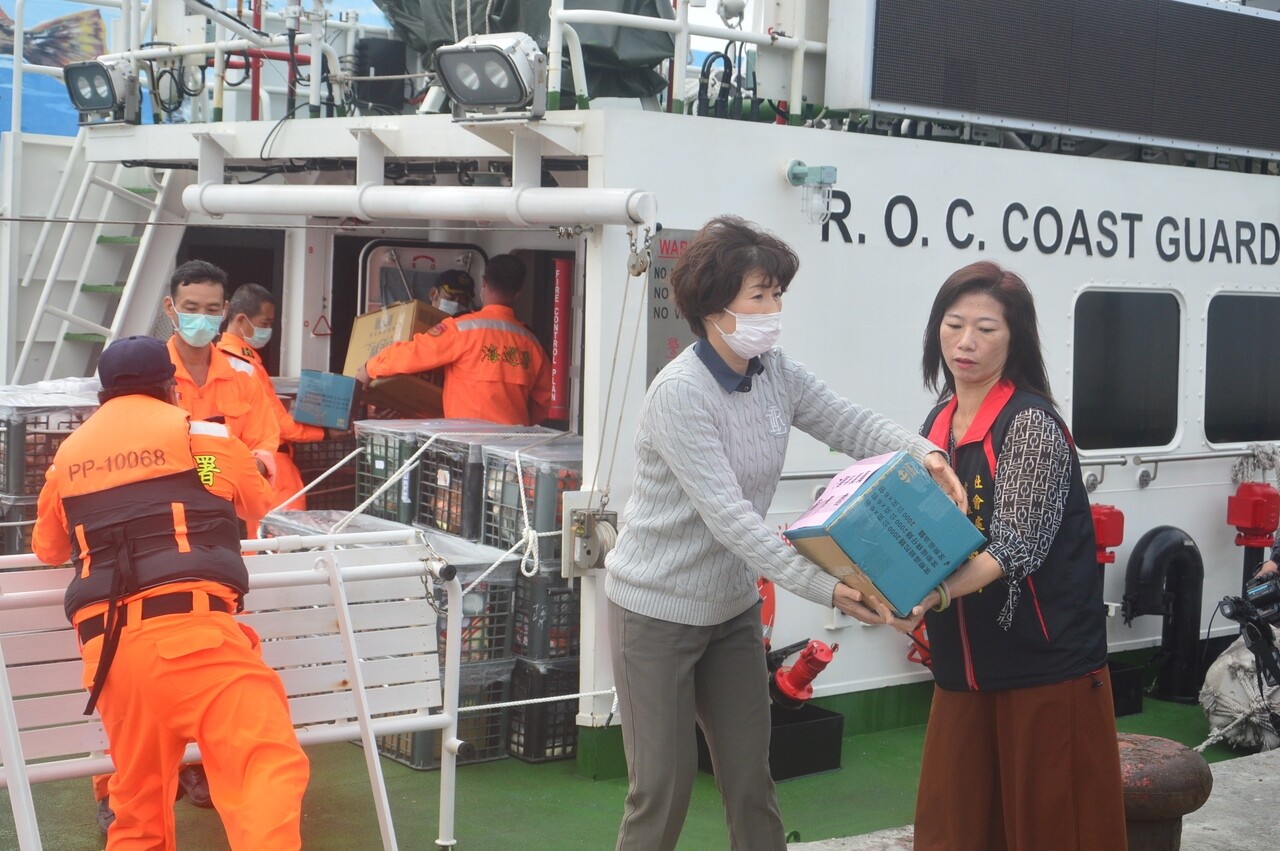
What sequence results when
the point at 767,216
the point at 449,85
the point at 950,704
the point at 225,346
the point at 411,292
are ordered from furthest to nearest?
1. the point at 411,292
2. the point at 225,346
3. the point at 767,216
4. the point at 449,85
5. the point at 950,704

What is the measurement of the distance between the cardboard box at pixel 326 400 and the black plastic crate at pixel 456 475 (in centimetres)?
105

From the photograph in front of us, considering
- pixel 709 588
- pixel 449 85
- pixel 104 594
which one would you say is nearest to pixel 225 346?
pixel 449 85

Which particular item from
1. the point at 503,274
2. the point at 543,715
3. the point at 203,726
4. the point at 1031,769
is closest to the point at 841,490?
the point at 1031,769

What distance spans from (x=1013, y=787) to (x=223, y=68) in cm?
577

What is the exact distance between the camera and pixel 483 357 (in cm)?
780

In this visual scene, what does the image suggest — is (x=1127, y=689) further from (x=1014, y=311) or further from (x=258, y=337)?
(x=258, y=337)

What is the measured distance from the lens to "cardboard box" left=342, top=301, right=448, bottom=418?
8.28 m

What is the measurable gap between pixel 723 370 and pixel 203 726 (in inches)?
64.1

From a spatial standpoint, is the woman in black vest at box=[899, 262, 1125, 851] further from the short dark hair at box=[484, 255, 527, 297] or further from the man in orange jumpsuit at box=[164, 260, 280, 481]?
the short dark hair at box=[484, 255, 527, 297]

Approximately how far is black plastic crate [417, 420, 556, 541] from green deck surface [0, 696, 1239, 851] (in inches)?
43.1

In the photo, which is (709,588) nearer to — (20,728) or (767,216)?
(20,728)

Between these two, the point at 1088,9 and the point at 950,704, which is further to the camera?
the point at 1088,9

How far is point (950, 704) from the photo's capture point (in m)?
3.91

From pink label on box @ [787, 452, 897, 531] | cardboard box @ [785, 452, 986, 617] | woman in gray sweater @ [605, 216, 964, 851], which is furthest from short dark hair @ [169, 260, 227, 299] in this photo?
cardboard box @ [785, 452, 986, 617]
